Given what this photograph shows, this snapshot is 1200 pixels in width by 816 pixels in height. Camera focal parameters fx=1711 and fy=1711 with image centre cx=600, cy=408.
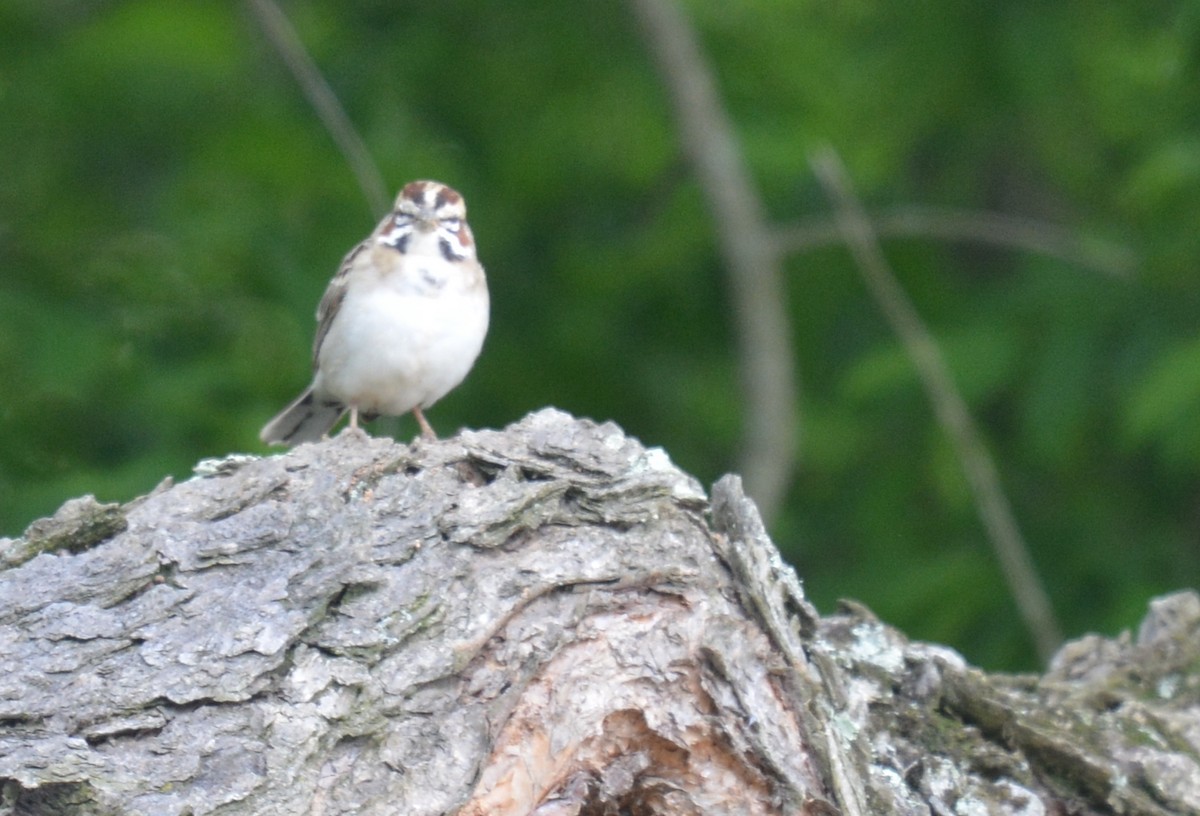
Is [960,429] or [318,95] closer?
[318,95]

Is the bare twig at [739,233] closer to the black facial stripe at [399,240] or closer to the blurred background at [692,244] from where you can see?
the blurred background at [692,244]

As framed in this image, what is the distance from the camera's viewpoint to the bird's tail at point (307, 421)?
18.7ft

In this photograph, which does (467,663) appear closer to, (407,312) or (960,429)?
(407,312)

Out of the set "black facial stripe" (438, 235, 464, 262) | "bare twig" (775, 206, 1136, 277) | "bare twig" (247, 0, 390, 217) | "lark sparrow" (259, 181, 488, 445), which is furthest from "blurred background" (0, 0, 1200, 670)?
"black facial stripe" (438, 235, 464, 262)

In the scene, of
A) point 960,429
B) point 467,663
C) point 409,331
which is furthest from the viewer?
point 960,429

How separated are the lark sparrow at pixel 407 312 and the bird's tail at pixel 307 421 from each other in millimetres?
193

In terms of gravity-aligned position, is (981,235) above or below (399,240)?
above

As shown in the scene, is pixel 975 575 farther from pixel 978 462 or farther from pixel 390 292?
pixel 390 292

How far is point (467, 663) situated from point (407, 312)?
2.18m

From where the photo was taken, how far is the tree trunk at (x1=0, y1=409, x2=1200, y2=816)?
298 centimetres

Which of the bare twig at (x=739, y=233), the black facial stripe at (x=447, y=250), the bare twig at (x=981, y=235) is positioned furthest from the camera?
the bare twig at (x=739, y=233)

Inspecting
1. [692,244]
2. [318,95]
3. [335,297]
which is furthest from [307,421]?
[692,244]

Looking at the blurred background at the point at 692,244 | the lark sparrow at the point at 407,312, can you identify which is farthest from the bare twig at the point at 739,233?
the lark sparrow at the point at 407,312

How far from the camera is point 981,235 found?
8.17 m
